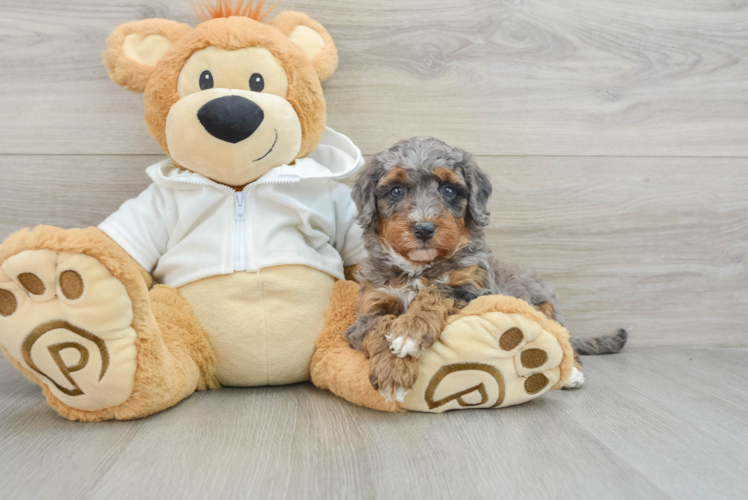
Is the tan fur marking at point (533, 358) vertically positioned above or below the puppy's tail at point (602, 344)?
above

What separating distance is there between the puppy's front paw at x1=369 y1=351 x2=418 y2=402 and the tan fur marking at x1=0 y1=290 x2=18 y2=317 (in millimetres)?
982

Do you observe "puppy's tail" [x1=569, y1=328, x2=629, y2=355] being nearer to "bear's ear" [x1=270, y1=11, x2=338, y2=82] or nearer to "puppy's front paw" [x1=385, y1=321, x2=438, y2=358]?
"puppy's front paw" [x1=385, y1=321, x2=438, y2=358]

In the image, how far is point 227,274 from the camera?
5.92 feet

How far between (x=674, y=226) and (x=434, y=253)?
1.43m

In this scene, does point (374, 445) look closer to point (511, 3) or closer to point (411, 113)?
point (411, 113)

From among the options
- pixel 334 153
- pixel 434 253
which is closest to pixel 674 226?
pixel 434 253

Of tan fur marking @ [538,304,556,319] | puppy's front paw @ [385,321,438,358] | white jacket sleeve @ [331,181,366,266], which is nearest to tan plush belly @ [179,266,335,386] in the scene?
white jacket sleeve @ [331,181,366,266]

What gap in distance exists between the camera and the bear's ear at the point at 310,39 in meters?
1.97

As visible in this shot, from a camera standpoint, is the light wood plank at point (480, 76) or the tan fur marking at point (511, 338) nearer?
the tan fur marking at point (511, 338)

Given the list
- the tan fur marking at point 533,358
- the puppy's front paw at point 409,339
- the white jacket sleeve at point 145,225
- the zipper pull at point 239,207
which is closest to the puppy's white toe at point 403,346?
the puppy's front paw at point 409,339

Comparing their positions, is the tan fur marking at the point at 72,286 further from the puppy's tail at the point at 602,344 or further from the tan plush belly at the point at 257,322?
the puppy's tail at the point at 602,344

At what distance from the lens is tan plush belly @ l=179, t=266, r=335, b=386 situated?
1782 millimetres

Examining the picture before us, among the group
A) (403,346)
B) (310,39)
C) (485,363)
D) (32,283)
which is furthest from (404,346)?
(310,39)

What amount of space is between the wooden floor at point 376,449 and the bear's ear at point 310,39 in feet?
3.93
